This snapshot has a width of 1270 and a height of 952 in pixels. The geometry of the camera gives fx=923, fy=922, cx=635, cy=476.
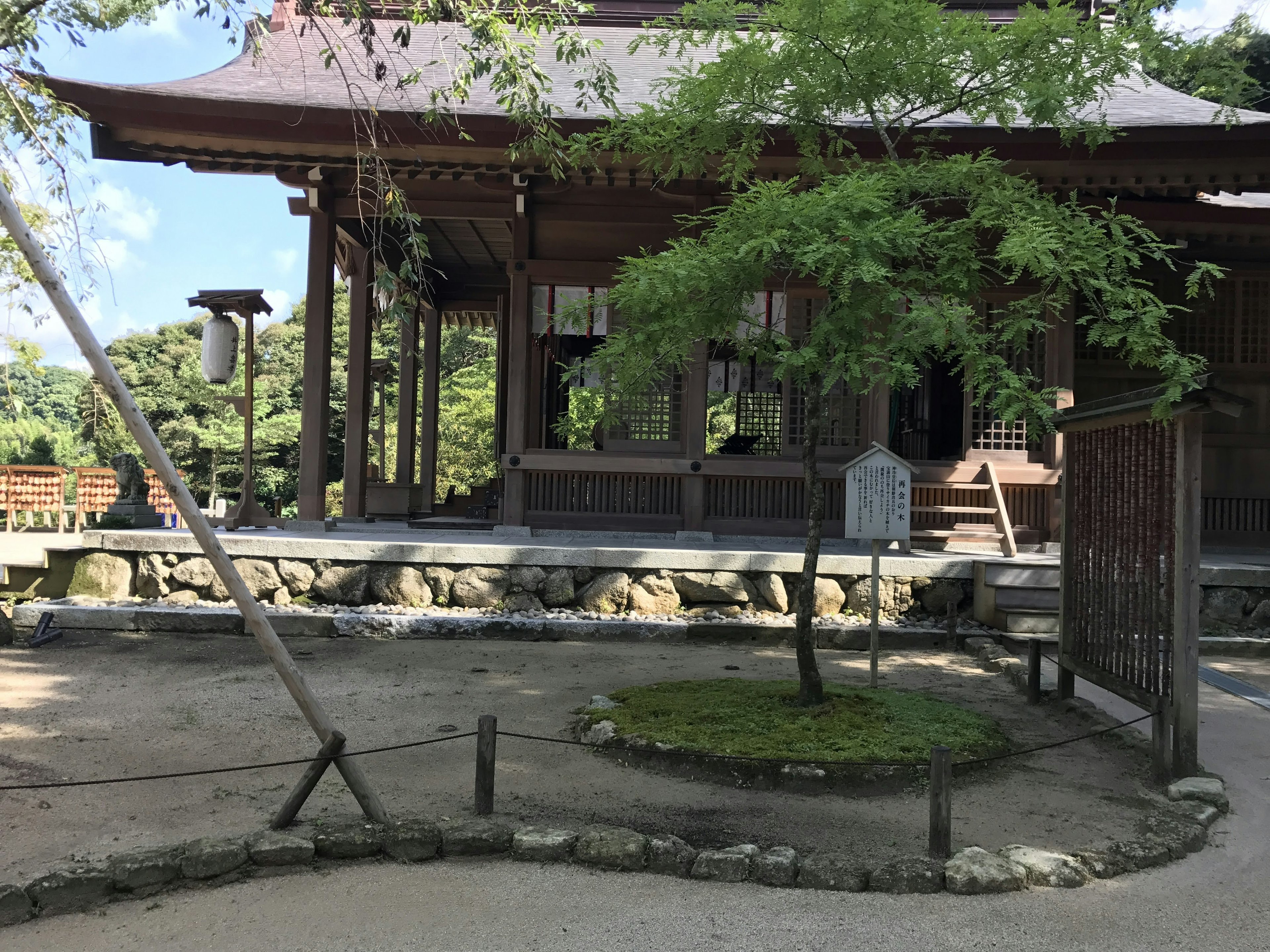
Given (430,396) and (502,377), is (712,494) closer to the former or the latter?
(502,377)

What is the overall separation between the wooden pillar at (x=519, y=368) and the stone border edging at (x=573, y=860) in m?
6.54

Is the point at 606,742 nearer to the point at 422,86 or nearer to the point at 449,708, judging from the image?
the point at 449,708

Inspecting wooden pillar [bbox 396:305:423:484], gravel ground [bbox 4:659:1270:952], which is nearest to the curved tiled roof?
wooden pillar [bbox 396:305:423:484]

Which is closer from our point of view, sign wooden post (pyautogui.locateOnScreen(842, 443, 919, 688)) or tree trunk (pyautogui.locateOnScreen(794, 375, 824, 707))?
tree trunk (pyautogui.locateOnScreen(794, 375, 824, 707))

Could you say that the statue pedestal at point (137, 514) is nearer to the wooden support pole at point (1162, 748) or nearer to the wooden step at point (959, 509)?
the wooden step at point (959, 509)

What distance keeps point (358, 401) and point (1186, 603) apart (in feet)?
30.2

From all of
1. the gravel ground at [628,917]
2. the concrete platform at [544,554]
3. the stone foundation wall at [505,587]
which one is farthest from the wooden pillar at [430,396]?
the gravel ground at [628,917]

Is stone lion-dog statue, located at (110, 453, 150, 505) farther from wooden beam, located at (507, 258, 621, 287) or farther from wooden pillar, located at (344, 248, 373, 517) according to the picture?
wooden beam, located at (507, 258, 621, 287)

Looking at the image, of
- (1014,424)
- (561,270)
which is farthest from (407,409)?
(1014,424)

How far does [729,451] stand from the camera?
40.2 feet

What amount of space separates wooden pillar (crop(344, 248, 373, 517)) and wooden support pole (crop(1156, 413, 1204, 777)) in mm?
8897

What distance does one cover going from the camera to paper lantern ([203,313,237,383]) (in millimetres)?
10297

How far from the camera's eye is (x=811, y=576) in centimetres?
578

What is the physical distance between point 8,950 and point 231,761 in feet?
6.41
